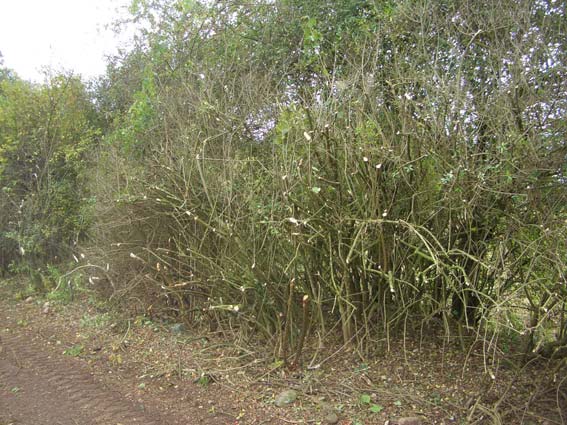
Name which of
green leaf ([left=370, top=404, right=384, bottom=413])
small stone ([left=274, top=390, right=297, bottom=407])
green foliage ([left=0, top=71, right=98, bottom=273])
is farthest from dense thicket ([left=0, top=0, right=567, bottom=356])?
green foliage ([left=0, top=71, right=98, bottom=273])

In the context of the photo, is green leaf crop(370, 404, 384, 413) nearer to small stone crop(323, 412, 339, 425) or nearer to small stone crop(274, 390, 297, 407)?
small stone crop(323, 412, 339, 425)

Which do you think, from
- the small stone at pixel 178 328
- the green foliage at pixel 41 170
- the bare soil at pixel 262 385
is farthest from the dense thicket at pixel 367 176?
the green foliage at pixel 41 170

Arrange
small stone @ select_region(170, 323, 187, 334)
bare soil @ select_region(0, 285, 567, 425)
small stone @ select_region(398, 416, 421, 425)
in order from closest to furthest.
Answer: small stone @ select_region(398, 416, 421, 425) < bare soil @ select_region(0, 285, 567, 425) < small stone @ select_region(170, 323, 187, 334)

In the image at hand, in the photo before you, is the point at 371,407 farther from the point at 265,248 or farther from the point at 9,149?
the point at 9,149

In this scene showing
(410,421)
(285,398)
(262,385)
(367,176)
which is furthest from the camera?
(262,385)

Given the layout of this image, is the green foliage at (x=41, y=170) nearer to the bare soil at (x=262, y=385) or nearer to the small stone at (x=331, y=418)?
the bare soil at (x=262, y=385)

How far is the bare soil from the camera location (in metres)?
4.36

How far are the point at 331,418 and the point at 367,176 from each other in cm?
233

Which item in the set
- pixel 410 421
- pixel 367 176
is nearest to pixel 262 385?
pixel 410 421

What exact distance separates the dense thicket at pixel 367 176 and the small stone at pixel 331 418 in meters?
0.94

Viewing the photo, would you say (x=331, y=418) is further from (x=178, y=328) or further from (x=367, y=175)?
(x=178, y=328)

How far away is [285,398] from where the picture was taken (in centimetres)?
478

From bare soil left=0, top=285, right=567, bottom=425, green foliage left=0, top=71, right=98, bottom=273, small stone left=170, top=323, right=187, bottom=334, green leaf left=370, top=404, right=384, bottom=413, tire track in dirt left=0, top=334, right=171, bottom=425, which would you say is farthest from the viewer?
green foliage left=0, top=71, right=98, bottom=273

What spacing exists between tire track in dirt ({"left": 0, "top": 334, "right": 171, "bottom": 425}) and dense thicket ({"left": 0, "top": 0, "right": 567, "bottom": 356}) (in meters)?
1.42
